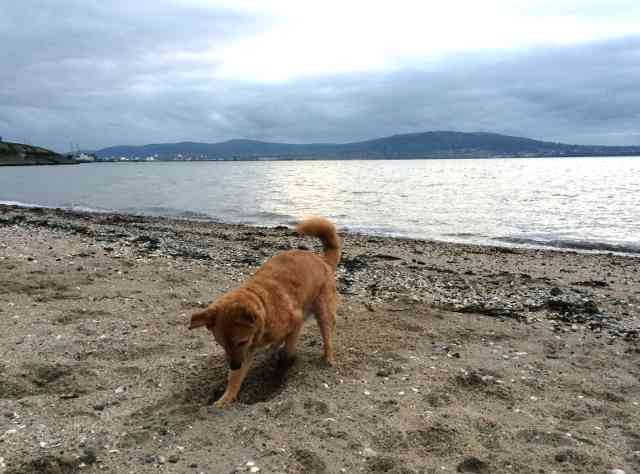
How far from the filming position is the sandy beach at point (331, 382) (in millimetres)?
4340

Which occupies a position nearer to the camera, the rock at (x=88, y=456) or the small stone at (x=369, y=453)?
the rock at (x=88, y=456)

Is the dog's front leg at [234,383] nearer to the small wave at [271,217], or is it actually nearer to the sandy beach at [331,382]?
the sandy beach at [331,382]

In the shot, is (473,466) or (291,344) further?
(291,344)

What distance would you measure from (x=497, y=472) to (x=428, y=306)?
17.8 feet

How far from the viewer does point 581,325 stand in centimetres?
876

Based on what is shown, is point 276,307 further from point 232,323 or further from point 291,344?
point 291,344

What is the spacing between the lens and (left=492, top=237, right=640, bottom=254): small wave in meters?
20.1

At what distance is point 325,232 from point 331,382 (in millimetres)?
2151

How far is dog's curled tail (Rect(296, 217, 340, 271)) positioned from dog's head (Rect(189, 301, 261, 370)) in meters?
2.24

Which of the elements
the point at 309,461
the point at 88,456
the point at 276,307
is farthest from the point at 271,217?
the point at 309,461

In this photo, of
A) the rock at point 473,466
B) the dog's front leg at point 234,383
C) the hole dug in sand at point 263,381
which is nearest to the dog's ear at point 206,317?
the dog's front leg at point 234,383

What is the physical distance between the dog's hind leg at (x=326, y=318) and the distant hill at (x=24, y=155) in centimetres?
16606

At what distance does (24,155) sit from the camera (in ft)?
506

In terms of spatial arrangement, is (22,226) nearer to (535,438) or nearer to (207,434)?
(207,434)
